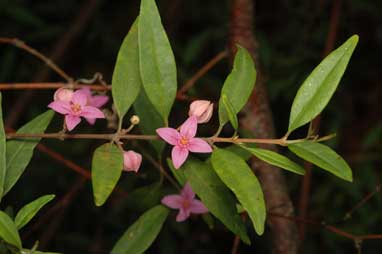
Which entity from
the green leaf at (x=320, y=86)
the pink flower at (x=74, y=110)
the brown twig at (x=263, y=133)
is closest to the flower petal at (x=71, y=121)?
the pink flower at (x=74, y=110)

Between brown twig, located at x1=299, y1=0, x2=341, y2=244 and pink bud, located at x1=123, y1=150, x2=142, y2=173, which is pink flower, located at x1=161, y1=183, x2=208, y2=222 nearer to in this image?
pink bud, located at x1=123, y1=150, x2=142, y2=173

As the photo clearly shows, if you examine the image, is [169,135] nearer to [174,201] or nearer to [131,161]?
[131,161]

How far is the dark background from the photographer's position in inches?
84.4

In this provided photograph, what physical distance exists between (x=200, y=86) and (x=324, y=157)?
1252mm

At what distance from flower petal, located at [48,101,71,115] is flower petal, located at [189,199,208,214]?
30 cm

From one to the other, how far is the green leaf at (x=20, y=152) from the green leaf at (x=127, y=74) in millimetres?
132

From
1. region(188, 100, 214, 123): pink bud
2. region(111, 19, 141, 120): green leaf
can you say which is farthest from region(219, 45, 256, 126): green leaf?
region(111, 19, 141, 120): green leaf

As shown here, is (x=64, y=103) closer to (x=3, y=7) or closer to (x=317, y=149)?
(x=317, y=149)

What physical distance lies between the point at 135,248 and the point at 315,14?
1.35m

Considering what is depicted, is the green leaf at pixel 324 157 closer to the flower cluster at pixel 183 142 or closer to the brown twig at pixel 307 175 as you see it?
the flower cluster at pixel 183 142

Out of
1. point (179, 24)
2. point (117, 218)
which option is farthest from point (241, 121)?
point (179, 24)

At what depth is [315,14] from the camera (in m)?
2.37

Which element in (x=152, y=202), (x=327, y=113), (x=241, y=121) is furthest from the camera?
(x=327, y=113)

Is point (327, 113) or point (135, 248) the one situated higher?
point (135, 248)
